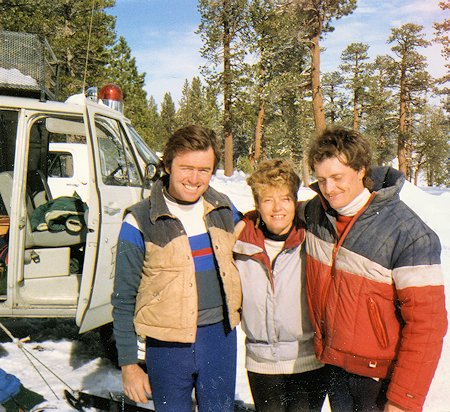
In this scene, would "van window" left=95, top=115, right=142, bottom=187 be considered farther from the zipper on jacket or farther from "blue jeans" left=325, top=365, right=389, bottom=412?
"blue jeans" left=325, top=365, right=389, bottom=412

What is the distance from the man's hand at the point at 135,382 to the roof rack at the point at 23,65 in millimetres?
2883

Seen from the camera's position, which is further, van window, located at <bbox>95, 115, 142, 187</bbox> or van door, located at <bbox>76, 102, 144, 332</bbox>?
van window, located at <bbox>95, 115, 142, 187</bbox>

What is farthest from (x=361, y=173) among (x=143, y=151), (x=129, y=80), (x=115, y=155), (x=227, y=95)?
(x=129, y=80)

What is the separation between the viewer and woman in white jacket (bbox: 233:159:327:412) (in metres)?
2.32

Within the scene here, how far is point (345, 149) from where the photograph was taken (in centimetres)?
205

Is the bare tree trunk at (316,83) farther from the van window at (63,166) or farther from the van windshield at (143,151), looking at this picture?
the van windshield at (143,151)

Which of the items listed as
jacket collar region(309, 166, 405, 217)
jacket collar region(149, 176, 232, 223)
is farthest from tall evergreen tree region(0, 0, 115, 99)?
jacket collar region(309, 166, 405, 217)

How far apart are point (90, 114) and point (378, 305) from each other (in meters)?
3.06

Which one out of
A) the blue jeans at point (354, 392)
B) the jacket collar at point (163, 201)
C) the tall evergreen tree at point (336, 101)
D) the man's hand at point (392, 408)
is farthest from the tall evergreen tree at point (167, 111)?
the man's hand at point (392, 408)

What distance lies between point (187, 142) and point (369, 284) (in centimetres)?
106

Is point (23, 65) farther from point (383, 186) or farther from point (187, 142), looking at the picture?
point (383, 186)

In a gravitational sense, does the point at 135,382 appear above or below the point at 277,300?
below

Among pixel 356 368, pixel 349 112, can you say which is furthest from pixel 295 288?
pixel 349 112

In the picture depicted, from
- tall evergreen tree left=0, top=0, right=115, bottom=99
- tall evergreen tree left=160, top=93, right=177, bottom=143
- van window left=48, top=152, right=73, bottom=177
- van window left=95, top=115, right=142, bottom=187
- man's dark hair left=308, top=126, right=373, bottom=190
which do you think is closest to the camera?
man's dark hair left=308, top=126, right=373, bottom=190
